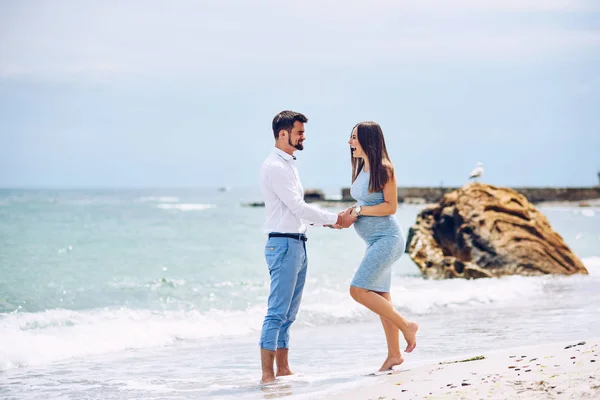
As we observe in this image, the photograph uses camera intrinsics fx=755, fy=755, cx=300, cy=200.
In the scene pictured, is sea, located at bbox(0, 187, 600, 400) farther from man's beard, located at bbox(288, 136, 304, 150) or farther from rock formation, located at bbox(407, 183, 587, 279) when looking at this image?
man's beard, located at bbox(288, 136, 304, 150)

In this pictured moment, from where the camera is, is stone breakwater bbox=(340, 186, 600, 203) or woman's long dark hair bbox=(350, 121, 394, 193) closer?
woman's long dark hair bbox=(350, 121, 394, 193)

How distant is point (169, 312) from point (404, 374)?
6741 millimetres

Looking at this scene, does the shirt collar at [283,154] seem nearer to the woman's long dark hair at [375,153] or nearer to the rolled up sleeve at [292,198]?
the rolled up sleeve at [292,198]

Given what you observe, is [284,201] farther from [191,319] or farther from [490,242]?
[490,242]

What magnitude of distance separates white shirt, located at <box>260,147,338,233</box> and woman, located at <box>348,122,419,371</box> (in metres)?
0.31

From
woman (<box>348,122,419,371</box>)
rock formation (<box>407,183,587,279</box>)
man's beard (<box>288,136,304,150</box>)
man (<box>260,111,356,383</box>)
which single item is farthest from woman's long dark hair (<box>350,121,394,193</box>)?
rock formation (<box>407,183,587,279</box>)

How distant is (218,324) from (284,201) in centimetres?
483

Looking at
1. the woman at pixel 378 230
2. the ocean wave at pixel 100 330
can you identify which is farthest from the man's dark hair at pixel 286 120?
the ocean wave at pixel 100 330

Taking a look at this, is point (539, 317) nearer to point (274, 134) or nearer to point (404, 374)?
point (404, 374)

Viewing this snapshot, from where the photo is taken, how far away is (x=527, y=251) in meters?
14.5

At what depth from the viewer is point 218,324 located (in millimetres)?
10500

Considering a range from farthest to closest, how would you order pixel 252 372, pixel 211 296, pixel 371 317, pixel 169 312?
1. pixel 211 296
2. pixel 169 312
3. pixel 371 317
4. pixel 252 372

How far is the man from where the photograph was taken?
20.0 ft

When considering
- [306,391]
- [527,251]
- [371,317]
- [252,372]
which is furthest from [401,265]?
[306,391]
